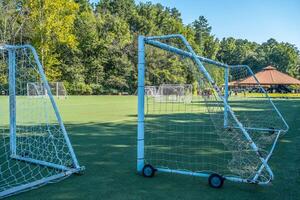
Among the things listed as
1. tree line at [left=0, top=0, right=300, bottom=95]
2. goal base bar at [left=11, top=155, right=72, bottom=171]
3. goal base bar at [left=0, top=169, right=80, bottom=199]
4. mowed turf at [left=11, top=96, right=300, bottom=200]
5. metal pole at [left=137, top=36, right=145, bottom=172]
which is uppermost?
tree line at [left=0, top=0, right=300, bottom=95]

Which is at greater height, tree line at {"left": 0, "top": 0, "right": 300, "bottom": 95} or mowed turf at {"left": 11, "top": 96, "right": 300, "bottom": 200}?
tree line at {"left": 0, "top": 0, "right": 300, "bottom": 95}

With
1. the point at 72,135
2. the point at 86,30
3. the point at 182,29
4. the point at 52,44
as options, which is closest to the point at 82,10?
the point at 86,30

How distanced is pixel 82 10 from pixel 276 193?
50388mm

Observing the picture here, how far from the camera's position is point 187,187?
14.3ft

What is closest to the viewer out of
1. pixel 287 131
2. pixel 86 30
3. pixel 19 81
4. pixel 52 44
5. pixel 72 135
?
pixel 19 81

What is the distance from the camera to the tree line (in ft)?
119

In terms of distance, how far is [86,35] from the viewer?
44.3 meters

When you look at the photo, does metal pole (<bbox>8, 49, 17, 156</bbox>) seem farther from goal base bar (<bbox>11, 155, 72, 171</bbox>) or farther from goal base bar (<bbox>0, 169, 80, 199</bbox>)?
goal base bar (<bbox>0, 169, 80, 199</bbox>)

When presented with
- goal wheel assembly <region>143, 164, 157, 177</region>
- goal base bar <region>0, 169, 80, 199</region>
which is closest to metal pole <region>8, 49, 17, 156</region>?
goal base bar <region>0, 169, 80, 199</region>

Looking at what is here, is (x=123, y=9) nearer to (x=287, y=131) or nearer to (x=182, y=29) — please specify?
(x=182, y=29)

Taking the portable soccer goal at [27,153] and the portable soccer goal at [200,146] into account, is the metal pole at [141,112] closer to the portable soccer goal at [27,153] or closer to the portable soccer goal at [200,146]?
the portable soccer goal at [200,146]

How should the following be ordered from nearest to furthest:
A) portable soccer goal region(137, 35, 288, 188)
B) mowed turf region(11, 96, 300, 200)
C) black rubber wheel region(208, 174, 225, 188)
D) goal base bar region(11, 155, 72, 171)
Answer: mowed turf region(11, 96, 300, 200), black rubber wheel region(208, 174, 225, 188), portable soccer goal region(137, 35, 288, 188), goal base bar region(11, 155, 72, 171)

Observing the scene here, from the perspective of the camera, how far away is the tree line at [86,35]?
36.3 m

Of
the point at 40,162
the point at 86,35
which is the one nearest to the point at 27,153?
the point at 40,162
